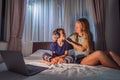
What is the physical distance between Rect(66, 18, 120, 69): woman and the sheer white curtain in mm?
654

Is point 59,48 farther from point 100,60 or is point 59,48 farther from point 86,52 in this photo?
point 100,60

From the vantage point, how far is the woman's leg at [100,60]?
6.17 ft

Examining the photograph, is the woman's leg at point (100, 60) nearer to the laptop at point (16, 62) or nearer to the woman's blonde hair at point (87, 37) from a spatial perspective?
the woman's blonde hair at point (87, 37)

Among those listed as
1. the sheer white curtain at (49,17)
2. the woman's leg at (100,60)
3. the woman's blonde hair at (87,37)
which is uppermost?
the sheer white curtain at (49,17)

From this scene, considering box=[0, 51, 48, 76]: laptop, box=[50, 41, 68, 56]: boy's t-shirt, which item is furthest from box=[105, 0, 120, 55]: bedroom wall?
box=[0, 51, 48, 76]: laptop

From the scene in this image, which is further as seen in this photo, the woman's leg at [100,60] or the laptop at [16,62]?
the woman's leg at [100,60]

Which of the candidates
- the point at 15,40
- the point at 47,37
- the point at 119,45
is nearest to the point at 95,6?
the point at 119,45

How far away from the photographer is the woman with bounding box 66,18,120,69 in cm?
194

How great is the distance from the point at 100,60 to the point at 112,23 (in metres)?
1.20

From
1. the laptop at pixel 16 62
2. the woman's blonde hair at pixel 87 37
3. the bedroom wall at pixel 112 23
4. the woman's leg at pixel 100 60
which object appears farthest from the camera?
the bedroom wall at pixel 112 23

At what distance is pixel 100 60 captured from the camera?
198cm

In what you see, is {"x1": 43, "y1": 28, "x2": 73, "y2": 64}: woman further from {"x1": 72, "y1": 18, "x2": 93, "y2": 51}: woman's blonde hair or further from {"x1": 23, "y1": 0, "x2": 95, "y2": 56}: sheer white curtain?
{"x1": 23, "y1": 0, "x2": 95, "y2": 56}: sheer white curtain

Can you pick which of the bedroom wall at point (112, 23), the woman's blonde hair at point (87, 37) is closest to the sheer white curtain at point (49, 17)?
the bedroom wall at point (112, 23)

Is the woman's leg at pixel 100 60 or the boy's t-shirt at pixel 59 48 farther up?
the boy's t-shirt at pixel 59 48
